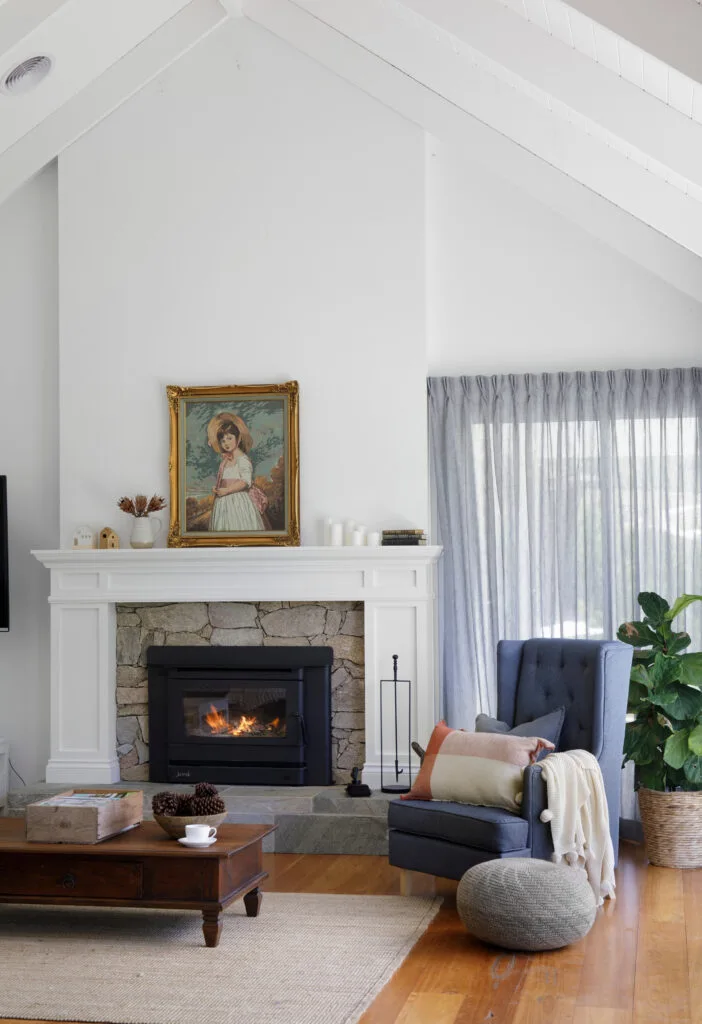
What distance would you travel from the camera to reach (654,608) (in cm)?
561

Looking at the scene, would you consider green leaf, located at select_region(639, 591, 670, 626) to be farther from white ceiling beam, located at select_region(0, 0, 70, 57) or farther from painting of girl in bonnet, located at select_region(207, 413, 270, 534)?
white ceiling beam, located at select_region(0, 0, 70, 57)

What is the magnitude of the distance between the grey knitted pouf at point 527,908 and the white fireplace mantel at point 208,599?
2.11 metres

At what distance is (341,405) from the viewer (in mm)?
6438

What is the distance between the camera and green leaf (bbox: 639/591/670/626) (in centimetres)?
560

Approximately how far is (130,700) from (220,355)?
1.98 metres

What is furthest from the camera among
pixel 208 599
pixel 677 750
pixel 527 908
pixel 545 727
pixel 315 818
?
pixel 208 599

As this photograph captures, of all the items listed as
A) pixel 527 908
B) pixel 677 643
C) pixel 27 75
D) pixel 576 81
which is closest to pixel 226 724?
pixel 677 643

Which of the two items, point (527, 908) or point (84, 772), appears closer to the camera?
point (527, 908)

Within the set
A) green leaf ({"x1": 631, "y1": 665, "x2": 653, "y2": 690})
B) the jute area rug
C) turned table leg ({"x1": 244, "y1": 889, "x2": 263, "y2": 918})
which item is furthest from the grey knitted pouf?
green leaf ({"x1": 631, "y1": 665, "x2": 653, "y2": 690})

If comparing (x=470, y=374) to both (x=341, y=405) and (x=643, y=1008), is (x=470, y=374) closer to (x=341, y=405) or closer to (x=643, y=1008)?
(x=341, y=405)

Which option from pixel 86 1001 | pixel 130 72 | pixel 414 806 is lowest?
pixel 86 1001

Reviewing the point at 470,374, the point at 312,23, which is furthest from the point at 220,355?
the point at 312,23

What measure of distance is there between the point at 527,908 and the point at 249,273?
3907 millimetres

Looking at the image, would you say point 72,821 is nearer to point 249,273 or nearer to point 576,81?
point 576,81
